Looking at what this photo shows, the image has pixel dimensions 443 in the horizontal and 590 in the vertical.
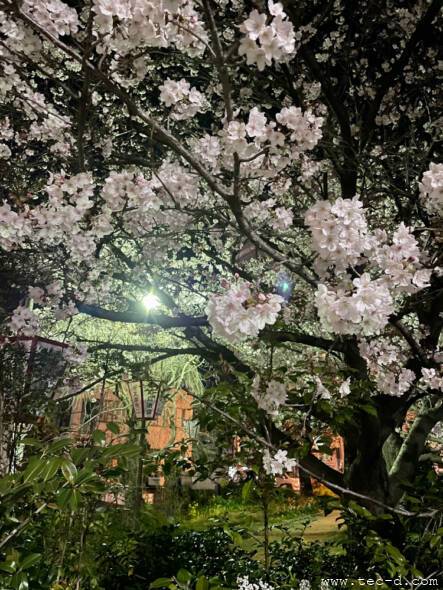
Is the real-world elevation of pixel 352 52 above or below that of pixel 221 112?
above

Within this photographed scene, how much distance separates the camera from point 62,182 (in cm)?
229

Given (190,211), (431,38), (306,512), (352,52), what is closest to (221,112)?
(352,52)

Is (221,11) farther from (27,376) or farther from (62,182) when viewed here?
(27,376)

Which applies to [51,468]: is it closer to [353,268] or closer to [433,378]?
[353,268]

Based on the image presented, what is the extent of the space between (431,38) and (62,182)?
271 centimetres

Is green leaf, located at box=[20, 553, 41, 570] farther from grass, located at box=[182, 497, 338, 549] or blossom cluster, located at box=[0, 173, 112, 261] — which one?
grass, located at box=[182, 497, 338, 549]

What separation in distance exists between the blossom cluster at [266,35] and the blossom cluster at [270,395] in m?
1.41

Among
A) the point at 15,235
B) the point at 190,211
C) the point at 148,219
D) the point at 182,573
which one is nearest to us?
the point at 182,573

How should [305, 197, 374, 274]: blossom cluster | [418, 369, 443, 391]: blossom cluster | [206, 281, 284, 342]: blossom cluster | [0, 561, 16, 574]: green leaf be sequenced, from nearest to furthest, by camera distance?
[0, 561, 16, 574]: green leaf → [206, 281, 284, 342]: blossom cluster → [305, 197, 374, 274]: blossom cluster → [418, 369, 443, 391]: blossom cluster

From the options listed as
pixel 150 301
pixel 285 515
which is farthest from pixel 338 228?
pixel 285 515

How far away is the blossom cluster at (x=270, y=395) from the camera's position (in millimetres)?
2332

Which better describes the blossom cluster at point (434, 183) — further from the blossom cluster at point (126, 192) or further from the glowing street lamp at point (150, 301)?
the glowing street lamp at point (150, 301)

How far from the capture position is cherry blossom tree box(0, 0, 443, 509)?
176 centimetres

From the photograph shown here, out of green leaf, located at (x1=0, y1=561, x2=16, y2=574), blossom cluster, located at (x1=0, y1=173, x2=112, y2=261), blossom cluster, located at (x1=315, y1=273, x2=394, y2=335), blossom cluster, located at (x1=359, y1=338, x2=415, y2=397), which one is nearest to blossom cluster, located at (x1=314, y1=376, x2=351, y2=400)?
blossom cluster, located at (x1=315, y1=273, x2=394, y2=335)
